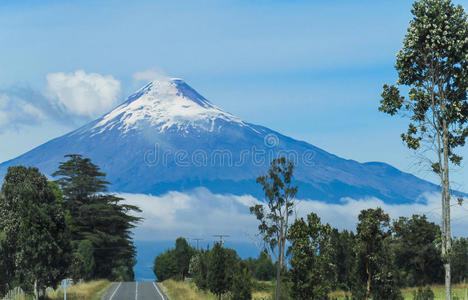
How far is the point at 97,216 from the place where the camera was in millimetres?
90500

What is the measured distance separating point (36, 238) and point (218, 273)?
14.8 metres

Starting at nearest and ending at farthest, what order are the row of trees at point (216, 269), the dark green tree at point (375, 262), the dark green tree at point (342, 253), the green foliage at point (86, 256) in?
1. the dark green tree at point (375, 262)
2. the row of trees at point (216, 269)
3. the dark green tree at point (342, 253)
4. the green foliage at point (86, 256)

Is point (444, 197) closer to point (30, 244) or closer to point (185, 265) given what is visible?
point (30, 244)

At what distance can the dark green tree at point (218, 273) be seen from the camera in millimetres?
48656

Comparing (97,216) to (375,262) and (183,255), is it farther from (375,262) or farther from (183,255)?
(375,262)

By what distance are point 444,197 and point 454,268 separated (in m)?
40.2

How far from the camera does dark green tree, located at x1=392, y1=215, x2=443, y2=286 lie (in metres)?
67.8

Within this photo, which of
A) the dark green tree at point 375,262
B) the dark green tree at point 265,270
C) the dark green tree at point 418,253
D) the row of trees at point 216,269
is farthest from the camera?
the dark green tree at point 265,270

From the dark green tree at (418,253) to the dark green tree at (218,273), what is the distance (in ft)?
84.7

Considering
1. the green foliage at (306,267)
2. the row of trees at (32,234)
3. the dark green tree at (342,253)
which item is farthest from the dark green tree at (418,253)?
the row of trees at (32,234)

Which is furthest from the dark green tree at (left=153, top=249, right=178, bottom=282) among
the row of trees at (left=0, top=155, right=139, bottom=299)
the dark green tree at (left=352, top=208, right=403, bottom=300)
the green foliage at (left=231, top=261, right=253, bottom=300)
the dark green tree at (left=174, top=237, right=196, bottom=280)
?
the dark green tree at (left=352, top=208, right=403, bottom=300)

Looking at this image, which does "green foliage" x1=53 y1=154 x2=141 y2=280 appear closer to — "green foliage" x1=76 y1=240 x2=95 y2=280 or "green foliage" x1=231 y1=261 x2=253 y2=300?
"green foliage" x1=76 y1=240 x2=95 y2=280

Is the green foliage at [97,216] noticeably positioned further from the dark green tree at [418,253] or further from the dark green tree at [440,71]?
the dark green tree at [440,71]

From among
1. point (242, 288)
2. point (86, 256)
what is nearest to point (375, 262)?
point (242, 288)
